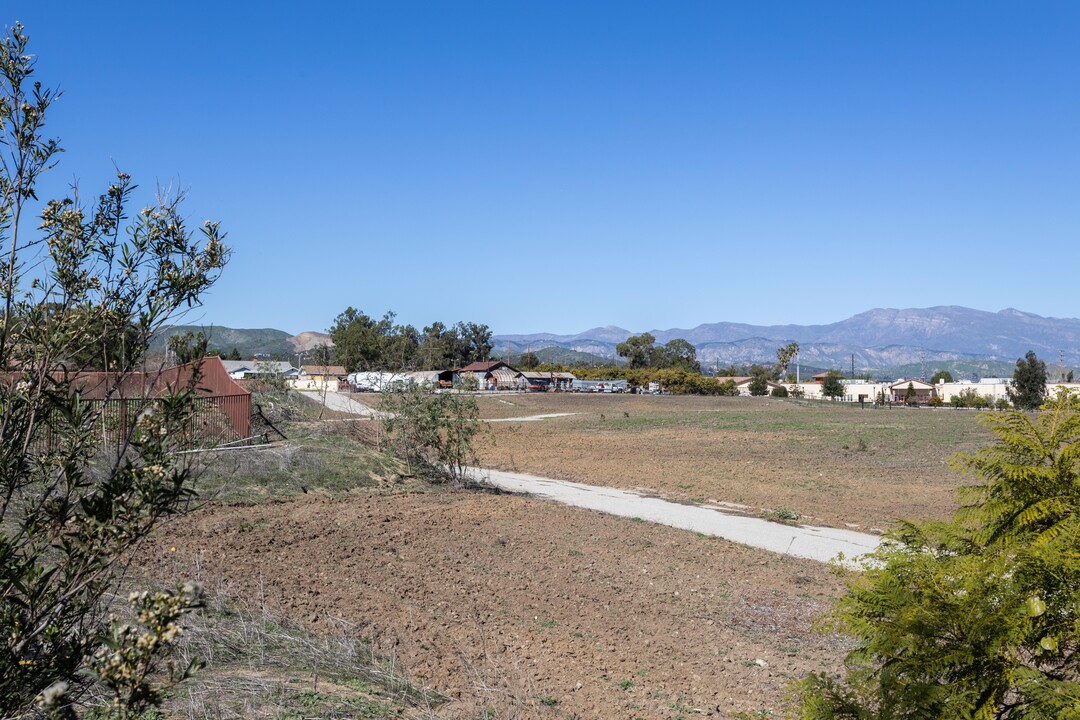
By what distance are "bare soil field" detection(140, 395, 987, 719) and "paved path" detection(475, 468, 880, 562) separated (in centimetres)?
105

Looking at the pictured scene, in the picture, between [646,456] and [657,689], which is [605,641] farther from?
[646,456]

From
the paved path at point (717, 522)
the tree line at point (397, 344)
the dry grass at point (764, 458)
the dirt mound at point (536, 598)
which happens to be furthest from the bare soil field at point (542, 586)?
the tree line at point (397, 344)

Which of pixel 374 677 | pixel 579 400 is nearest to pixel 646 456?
pixel 374 677

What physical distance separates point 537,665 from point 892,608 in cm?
488

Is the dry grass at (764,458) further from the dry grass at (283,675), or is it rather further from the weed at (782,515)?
the dry grass at (283,675)

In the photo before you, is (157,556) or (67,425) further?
(157,556)

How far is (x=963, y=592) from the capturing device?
3428 mm

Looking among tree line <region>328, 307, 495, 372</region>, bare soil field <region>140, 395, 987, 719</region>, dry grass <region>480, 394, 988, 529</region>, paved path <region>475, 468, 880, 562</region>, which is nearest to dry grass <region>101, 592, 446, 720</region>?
bare soil field <region>140, 395, 987, 719</region>

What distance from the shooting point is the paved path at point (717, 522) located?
50.2 feet

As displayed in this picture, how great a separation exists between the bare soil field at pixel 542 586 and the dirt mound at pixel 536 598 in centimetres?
3

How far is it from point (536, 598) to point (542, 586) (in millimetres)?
677

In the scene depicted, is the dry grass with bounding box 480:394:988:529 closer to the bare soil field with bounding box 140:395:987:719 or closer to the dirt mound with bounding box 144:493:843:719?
the bare soil field with bounding box 140:395:987:719

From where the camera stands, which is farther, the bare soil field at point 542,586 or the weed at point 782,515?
the weed at point 782,515

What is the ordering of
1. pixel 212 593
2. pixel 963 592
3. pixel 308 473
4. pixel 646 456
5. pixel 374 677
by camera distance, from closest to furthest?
pixel 963 592, pixel 374 677, pixel 212 593, pixel 308 473, pixel 646 456
